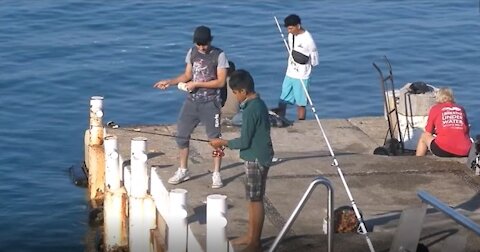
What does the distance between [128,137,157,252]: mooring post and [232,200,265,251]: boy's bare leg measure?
6.51ft

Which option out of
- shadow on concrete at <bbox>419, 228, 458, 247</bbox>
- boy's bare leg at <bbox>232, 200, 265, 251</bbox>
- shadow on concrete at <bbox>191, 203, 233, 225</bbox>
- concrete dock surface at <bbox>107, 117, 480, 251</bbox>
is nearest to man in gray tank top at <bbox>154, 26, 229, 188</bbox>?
concrete dock surface at <bbox>107, 117, 480, 251</bbox>

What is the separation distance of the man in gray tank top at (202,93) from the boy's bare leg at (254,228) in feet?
5.83

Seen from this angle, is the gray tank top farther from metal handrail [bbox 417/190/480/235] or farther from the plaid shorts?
metal handrail [bbox 417/190/480/235]

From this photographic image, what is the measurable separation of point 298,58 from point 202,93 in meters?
3.37

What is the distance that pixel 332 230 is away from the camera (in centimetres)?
1023

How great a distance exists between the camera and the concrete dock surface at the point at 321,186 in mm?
11039

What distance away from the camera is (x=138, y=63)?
2614cm

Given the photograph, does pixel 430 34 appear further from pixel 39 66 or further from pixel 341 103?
pixel 39 66

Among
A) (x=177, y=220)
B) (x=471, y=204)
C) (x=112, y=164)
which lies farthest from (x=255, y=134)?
(x=112, y=164)

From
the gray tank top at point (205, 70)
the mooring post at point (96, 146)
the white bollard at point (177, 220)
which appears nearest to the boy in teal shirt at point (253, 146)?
the white bollard at point (177, 220)

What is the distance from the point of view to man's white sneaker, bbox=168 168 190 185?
1276 cm

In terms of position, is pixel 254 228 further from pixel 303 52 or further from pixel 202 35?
pixel 303 52

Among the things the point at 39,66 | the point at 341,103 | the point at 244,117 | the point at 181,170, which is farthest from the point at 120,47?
the point at 244,117

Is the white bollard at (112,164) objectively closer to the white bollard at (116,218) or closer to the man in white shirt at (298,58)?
the white bollard at (116,218)
